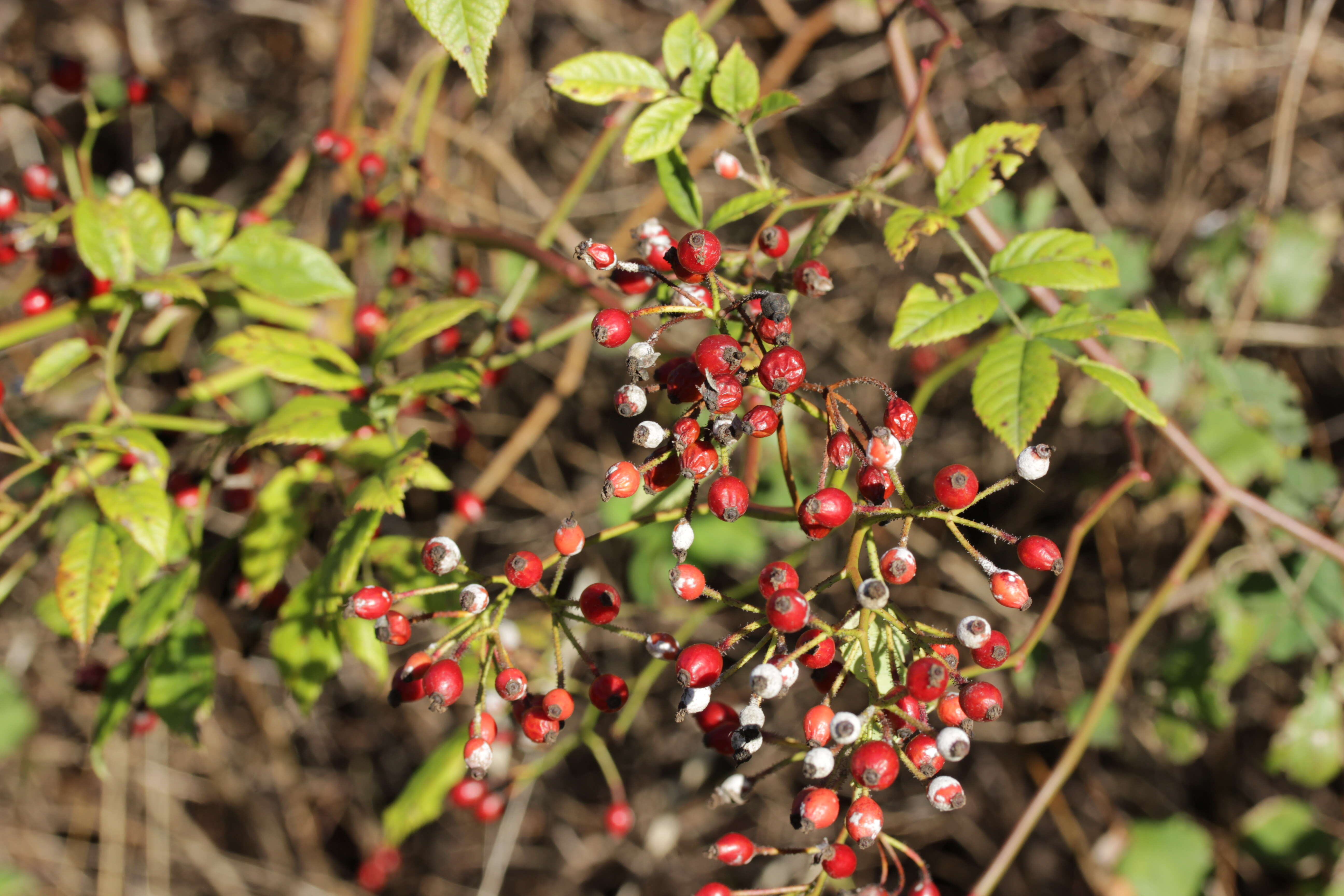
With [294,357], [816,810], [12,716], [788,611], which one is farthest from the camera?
[12,716]

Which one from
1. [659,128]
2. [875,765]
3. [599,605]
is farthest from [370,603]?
[659,128]

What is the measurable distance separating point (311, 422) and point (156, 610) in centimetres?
64

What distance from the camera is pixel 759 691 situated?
113cm

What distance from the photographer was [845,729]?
1188mm

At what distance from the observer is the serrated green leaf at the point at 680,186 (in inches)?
66.7

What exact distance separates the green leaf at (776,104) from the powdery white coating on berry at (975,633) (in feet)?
3.11

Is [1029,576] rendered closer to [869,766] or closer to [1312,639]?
[1312,639]

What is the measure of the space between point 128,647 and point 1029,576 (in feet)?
10.2

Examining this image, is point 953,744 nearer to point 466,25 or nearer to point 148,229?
point 466,25

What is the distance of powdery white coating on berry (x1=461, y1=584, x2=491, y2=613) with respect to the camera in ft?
4.25

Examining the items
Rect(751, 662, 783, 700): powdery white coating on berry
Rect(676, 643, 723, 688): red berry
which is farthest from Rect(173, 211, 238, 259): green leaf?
Rect(751, 662, 783, 700): powdery white coating on berry

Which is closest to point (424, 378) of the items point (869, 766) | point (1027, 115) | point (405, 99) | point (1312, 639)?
point (869, 766)

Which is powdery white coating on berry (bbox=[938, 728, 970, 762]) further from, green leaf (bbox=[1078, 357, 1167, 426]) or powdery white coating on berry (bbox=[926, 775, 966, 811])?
green leaf (bbox=[1078, 357, 1167, 426])

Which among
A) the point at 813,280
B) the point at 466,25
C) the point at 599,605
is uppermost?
the point at 466,25
